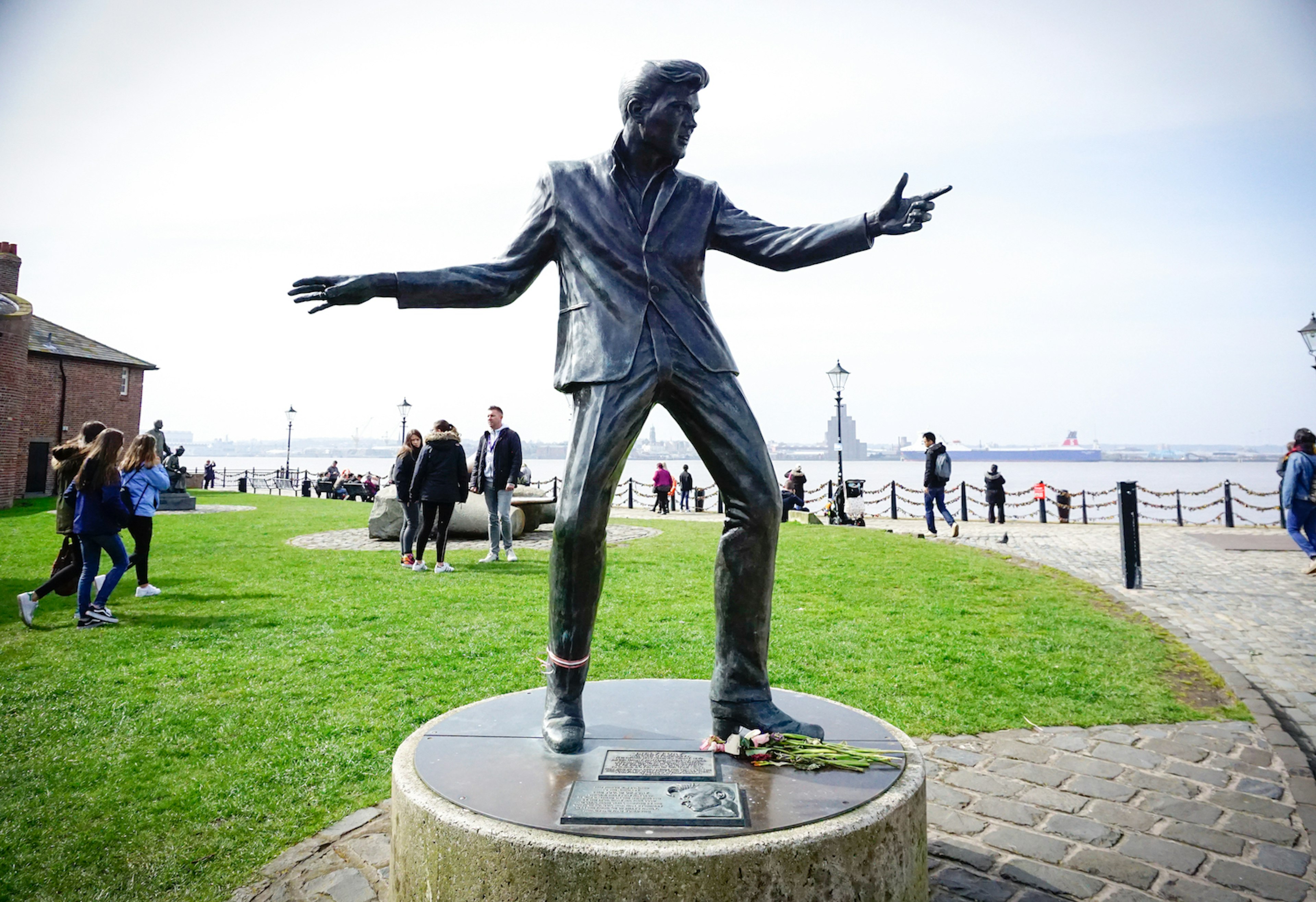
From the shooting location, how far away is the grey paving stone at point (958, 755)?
13.2ft

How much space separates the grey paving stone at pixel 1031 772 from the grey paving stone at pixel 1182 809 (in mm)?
361

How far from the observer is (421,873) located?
227 cm

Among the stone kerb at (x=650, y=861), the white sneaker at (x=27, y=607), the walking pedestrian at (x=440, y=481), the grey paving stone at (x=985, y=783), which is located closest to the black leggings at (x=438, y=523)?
the walking pedestrian at (x=440, y=481)

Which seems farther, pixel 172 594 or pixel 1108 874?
pixel 172 594

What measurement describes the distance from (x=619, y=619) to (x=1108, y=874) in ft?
15.6

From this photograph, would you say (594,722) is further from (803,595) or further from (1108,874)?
(803,595)

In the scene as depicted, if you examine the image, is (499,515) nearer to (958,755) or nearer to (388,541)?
(388,541)

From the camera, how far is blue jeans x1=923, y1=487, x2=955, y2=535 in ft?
51.9

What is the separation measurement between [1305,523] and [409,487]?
1205 cm

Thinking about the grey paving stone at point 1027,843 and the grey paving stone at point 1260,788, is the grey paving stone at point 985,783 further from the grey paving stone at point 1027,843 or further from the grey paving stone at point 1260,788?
the grey paving stone at point 1260,788

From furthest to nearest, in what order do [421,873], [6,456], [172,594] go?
[6,456] → [172,594] → [421,873]

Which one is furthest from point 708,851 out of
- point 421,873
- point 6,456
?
point 6,456

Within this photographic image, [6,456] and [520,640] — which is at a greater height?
[6,456]

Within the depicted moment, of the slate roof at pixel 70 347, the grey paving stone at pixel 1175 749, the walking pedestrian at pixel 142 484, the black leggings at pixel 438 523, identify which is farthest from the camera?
the slate roof at pixel 70 347
